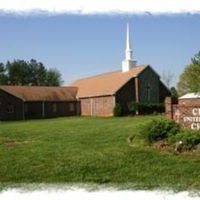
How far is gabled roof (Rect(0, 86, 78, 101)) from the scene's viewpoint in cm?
5675

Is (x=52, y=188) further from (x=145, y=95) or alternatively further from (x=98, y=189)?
(x=145, y=95)

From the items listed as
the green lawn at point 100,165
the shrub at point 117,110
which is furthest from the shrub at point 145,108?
the green lawn at point 100,165

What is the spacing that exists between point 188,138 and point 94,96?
42.4 m

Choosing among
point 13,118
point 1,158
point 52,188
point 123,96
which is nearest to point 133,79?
point 123,96

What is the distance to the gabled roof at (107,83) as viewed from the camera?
54422 mm

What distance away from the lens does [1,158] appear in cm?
1325

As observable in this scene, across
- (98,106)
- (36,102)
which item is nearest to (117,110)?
(98,106)

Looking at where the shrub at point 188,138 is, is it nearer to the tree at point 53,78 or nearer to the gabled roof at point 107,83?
the gabled roof at point 107,83

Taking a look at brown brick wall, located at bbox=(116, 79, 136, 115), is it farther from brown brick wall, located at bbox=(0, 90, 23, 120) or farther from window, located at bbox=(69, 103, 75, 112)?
brown brick wall, located at bbox=(0, 90, 23, 120)

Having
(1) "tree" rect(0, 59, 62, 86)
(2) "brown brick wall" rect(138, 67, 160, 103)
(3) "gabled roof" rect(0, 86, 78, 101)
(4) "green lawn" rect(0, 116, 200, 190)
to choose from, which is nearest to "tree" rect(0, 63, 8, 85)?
(1) "tree" rect(0, 59, 62, 86)

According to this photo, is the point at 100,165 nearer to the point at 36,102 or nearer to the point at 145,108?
the point at 145,108

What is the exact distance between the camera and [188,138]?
1351cm

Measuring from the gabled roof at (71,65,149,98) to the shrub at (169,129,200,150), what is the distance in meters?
38.7

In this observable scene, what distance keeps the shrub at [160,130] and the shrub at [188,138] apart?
407mm
